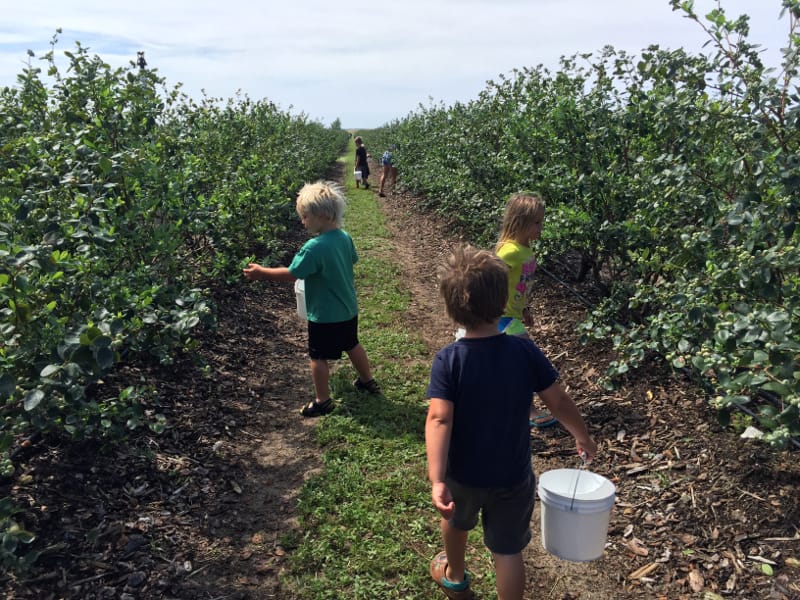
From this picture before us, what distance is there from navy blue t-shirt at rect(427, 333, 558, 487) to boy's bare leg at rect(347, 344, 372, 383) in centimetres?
226

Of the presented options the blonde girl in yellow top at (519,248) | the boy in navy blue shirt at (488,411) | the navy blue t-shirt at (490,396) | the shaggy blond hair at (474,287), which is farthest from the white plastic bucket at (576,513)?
the blonde girl in yellow top at (519,248)

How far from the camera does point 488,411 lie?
220 cm

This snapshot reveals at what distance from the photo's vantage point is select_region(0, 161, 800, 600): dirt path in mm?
2680

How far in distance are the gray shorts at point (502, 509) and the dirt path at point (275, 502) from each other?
0.65 metres

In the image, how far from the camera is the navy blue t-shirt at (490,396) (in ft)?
7.14

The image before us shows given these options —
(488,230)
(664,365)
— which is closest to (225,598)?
(664,365)

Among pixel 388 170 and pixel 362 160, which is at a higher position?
pixel 362 160

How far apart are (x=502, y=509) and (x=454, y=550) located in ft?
1.23

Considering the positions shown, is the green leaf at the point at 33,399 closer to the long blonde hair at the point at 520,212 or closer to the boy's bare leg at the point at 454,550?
the boy's bare leg at the point at 454,550

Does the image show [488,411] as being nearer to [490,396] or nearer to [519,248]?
[490,396]

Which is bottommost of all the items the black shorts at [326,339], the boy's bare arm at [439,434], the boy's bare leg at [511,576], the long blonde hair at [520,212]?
the boy's bare leg at [511,576]

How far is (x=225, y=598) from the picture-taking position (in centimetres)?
266

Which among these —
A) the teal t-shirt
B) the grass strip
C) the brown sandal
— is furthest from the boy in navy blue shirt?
the teal t-shirt

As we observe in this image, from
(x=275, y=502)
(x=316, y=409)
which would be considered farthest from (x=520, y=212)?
(x=275, y=502)
